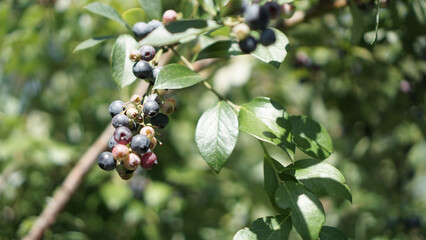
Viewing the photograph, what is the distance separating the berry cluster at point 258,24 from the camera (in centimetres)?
75

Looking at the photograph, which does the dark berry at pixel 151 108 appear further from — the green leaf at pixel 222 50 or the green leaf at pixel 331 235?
the green leaf at pixel 331 235

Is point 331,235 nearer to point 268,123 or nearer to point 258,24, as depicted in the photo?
point 268,123

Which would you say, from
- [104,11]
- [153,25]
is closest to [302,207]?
[153,25]

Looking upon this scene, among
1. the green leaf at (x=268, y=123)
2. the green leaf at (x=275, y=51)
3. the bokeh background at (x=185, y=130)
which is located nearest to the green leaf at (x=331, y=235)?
the green leaf at (x=268, y=123)

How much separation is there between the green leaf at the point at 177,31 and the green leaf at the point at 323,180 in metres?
0.36

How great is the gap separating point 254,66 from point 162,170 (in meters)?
0.84

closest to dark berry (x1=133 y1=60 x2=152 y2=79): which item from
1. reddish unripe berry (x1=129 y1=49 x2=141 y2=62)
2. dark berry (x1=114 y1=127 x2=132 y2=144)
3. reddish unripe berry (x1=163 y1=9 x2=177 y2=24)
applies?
reddish unripe berry (x1=129 y1=49 x2=141 y2=62)

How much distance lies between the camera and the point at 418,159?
2.47m

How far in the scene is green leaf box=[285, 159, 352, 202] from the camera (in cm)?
81

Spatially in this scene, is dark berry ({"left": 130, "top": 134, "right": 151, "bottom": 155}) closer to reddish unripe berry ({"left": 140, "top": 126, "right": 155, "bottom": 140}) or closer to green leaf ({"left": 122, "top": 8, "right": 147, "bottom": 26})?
reddish unripe berry ({"left": 140, "top": 126, "right": 155, "bottom": 140})

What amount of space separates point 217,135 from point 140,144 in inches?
6.3

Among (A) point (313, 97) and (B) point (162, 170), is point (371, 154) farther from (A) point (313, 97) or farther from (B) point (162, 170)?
(B) point (162, 170)

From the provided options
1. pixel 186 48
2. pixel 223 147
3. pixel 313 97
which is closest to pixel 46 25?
pixel 186 48

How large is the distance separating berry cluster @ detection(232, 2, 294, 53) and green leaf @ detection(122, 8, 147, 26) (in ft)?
0.92
